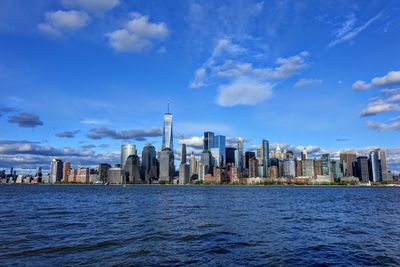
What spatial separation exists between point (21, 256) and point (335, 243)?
2983 cm

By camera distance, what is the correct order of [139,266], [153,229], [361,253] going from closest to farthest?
[139,266] < [361,253] < [153,229]

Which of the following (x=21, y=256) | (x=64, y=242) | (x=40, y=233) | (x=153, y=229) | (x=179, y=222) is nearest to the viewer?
(x=21, y=256)

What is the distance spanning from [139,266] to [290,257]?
1273 cm

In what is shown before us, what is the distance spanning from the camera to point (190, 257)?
30.0m

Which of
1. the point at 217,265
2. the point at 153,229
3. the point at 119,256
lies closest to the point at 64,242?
the point at 119,256

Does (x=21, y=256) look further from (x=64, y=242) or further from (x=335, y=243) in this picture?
(x=335, y=243)

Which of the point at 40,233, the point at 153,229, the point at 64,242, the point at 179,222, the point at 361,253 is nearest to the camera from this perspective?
the point at 361,253

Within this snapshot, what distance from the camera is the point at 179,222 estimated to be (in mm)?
53812

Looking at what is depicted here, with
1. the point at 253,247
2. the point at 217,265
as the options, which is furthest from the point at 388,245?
the point at 217,265

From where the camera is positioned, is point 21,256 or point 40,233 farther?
point 40,233

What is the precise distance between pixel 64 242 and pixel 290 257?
72.5ft

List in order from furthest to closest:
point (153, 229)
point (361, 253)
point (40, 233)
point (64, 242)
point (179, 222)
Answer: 1. point (179, 222)
2. point (153, 229)
3. point (40, 233)
4. point (64, 242)
5. point (361, 253)

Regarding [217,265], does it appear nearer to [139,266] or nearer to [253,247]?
[139,266]

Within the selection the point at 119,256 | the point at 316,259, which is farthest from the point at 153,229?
the point at 316,259
